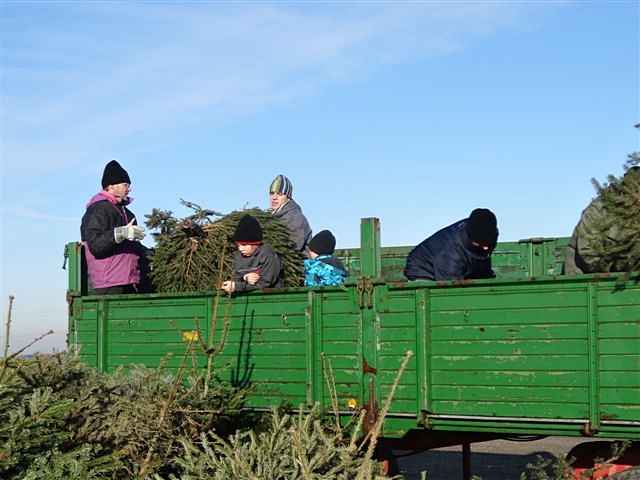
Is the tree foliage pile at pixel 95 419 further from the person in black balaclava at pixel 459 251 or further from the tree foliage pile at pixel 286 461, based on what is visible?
the person in black balaclava at pixel 459 251

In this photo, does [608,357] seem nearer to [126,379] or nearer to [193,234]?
[126,379]

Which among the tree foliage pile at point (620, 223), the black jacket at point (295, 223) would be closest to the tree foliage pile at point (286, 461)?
the tree foliage pile at point (620, 223)

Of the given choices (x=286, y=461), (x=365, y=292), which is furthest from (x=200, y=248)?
(x=286, y=461)

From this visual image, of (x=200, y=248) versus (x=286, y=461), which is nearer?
(x=286, y=461)

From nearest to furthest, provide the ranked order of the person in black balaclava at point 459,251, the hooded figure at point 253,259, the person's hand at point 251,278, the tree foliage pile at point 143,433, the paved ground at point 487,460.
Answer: the tree foliage pile at point 143,433, the person in black balaclava at point 459,251, the person's hand at point 251,278, the hooded figure at point 253,259, the paved ground at point 487,460

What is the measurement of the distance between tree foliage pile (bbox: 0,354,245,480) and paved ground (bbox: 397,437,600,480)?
441 cm

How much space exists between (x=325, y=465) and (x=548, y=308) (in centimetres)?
175

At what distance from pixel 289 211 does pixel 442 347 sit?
290 cm

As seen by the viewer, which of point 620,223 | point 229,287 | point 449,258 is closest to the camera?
point 620,223

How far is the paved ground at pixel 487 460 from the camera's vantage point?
996 centimetres

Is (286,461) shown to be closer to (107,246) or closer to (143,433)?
(143,433)

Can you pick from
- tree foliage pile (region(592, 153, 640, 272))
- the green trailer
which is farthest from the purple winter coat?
tree foliage pile (region(592, 153, 640, 272))

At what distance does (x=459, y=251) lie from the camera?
635 centimetres

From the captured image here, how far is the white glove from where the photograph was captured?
7.43 meters
